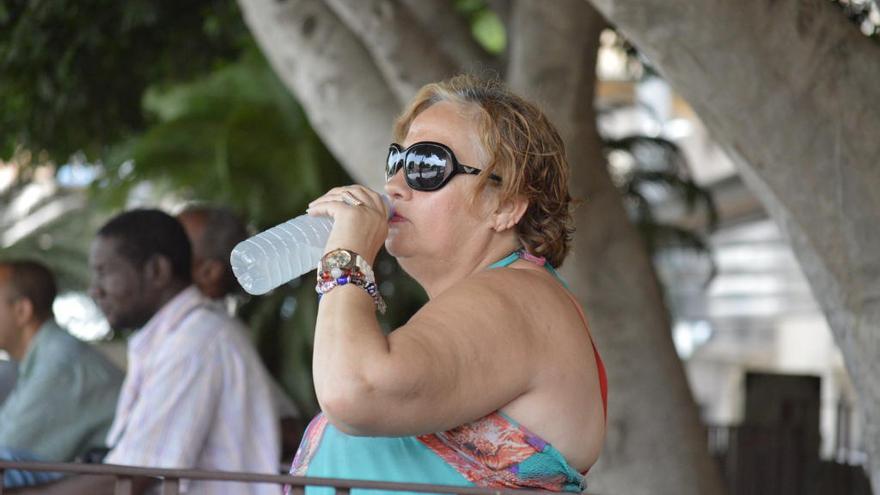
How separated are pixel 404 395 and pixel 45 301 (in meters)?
3.57

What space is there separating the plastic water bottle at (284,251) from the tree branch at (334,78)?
3036 mm

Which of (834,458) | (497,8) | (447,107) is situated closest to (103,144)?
(497,8)

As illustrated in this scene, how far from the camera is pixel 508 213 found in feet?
8.66

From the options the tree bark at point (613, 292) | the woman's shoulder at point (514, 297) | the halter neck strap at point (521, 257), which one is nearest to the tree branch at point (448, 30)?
the tree bark at point (613, 292)

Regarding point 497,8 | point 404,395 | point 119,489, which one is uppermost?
point 497,8

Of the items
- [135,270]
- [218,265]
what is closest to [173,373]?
[135,270]

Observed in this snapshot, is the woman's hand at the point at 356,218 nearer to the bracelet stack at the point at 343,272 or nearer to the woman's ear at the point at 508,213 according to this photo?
the bracelet stack at the point at 343,272

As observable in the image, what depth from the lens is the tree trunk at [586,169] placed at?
212 inches

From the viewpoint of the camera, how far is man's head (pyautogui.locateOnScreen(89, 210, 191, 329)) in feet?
14.6

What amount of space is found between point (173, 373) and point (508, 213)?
1.80 metres

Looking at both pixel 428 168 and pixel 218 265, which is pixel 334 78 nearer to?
pixel 218 265

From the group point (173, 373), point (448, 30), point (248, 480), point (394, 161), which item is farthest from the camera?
point (448, 30)

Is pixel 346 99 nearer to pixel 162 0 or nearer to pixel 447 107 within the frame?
pixel 162 0

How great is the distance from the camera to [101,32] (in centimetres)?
790
